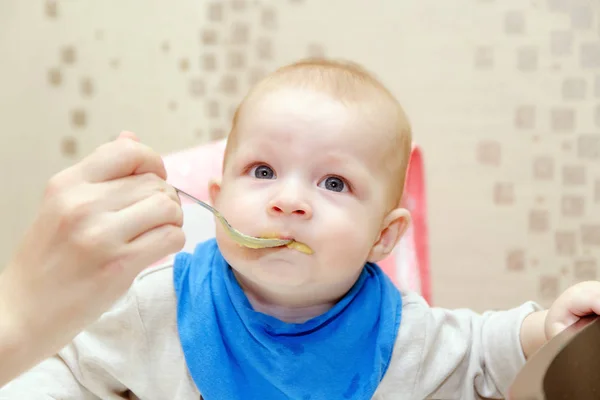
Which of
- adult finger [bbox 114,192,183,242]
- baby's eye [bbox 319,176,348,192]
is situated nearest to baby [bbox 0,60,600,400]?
baby's eye [bbox 319,176,348,192]

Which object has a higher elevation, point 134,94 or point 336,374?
point 134,94

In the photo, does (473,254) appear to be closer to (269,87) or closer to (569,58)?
(569,58)

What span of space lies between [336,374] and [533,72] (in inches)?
33.1

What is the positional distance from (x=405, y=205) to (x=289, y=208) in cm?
46

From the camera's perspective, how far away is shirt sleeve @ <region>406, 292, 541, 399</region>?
2.69 feet

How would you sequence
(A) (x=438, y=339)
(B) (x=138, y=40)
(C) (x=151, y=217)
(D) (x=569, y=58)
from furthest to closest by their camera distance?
(B) (x=138, y=40) < (D) (x=569, y=58) < (A) (x=438, y=339) < (C) (x=151, y=217)

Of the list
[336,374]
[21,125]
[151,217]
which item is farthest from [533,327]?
[21,125]

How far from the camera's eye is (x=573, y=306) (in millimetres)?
702

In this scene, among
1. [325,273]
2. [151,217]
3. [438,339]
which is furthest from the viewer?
[438,339]

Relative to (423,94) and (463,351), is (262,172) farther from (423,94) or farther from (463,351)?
(423,94)

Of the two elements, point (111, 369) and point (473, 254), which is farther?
point (473, 254)

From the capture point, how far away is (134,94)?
1.49 metres

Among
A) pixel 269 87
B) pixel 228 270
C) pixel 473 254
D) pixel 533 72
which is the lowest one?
pixel 473 254

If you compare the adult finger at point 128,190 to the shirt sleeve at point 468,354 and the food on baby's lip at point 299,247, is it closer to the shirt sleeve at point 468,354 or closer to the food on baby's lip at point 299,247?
the food on baby's lip at point 299,247
